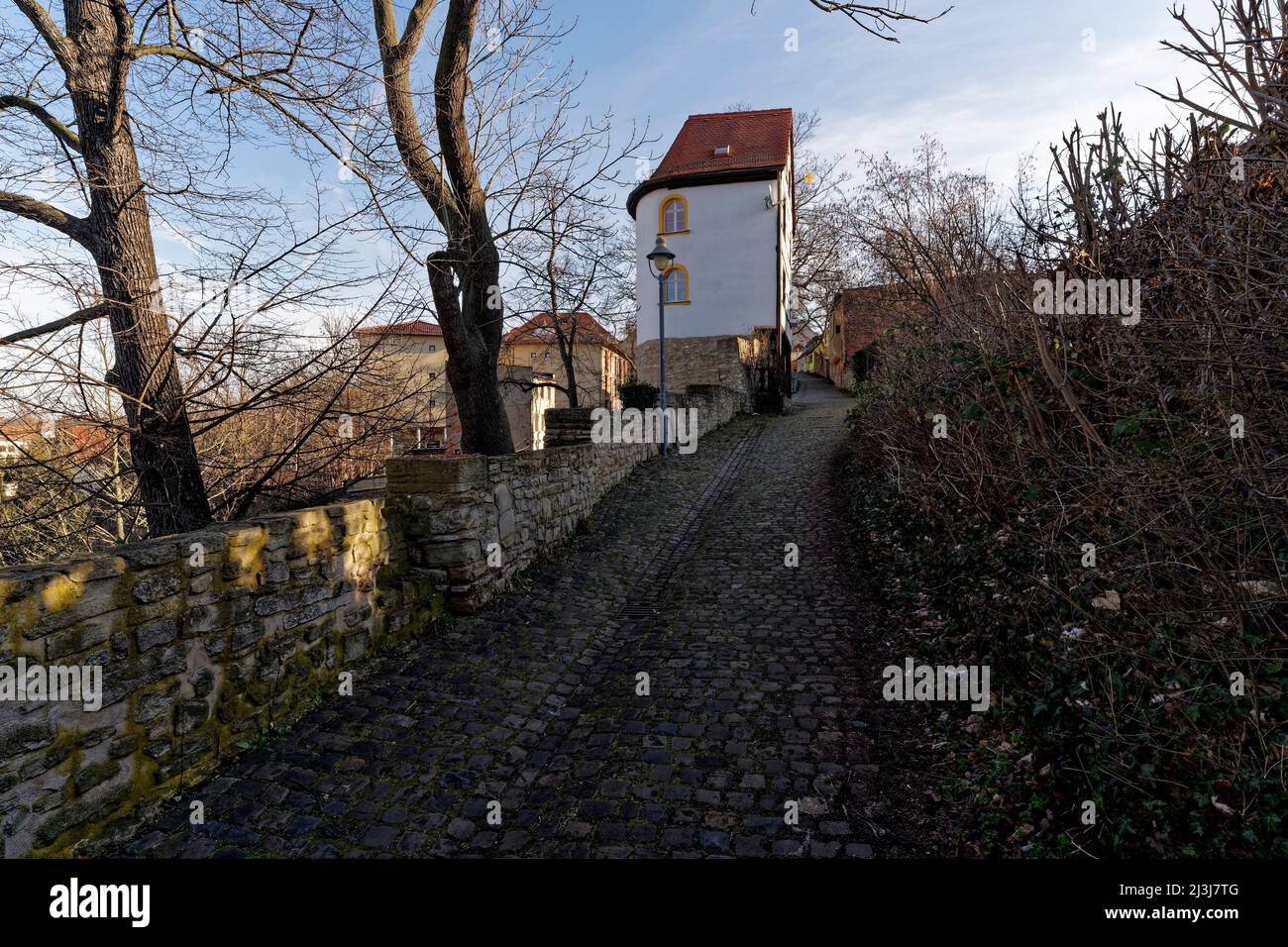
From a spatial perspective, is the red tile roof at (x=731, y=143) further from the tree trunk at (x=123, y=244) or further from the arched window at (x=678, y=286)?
the tree trunk at (x=123, y=244)

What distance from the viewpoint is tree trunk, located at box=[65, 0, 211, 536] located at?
463cm

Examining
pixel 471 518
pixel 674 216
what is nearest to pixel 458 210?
pixel 471 518

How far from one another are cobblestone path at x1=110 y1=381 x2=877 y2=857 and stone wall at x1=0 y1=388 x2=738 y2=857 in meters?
0.22

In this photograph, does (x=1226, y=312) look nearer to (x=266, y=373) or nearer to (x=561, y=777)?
(x=561, y=777)

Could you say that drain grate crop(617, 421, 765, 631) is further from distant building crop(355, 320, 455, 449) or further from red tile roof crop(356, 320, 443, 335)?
red tile roof crop(356, 320, 443, 335)

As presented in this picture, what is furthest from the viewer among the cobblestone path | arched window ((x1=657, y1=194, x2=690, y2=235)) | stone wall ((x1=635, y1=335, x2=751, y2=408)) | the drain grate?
arched window ((x1=657, y1=194, x2=690, y2=235))

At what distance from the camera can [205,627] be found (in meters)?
3.31

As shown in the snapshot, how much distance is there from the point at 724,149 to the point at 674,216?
3.29 m

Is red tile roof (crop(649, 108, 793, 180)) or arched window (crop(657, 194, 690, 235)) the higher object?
red tile roof (crop(649, 108, 793, 180))

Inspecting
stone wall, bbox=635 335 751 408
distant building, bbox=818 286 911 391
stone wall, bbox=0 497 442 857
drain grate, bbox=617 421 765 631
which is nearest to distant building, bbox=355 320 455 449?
stone wall, bbox=0 497 442 857

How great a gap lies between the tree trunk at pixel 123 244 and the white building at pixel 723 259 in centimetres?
1811

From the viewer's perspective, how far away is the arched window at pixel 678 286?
79.2 feet
